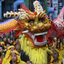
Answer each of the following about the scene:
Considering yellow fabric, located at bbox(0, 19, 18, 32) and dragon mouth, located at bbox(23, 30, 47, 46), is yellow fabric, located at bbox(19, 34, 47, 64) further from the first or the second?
yellow fabric, located at bbox(0, 19, 18, 32)

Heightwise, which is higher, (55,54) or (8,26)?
(8,26)

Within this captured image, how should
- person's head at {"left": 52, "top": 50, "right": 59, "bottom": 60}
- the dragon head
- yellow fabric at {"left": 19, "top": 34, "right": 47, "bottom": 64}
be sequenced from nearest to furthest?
the dragon head
yellow fabric at {"left": 19, "top": 34, "right": 47, "bottom": 64}
person's head at {"left": 52, "top": 50, "right": 59, "bottom": 60}

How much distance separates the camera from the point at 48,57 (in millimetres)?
4020

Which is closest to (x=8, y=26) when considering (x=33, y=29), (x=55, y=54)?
(x=33, y=29)

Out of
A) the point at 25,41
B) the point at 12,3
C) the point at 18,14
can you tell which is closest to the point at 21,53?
the point at 25,41

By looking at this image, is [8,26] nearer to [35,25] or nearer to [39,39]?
[35,25]

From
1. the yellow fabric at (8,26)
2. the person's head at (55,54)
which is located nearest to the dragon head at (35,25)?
the yellow fabric at (8,26)

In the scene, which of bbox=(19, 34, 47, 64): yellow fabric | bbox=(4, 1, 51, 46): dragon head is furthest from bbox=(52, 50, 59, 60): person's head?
bbox=(4, 1, 51, 46): dragon head

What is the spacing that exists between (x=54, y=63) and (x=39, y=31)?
3.64 ft

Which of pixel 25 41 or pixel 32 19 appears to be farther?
pixel 25 41

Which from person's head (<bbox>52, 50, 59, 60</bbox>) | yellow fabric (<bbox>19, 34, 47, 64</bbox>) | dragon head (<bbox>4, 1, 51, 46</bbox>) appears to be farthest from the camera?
person's head (<bbox>52, 50, 59, 60</bbox>)

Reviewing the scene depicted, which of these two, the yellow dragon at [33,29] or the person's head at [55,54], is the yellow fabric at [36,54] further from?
the person's head at [55,54]

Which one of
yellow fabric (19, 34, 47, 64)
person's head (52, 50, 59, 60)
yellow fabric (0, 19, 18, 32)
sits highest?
yellow fabric (0, 19, 18, 32)

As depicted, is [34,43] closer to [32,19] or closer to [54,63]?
[32,19]
